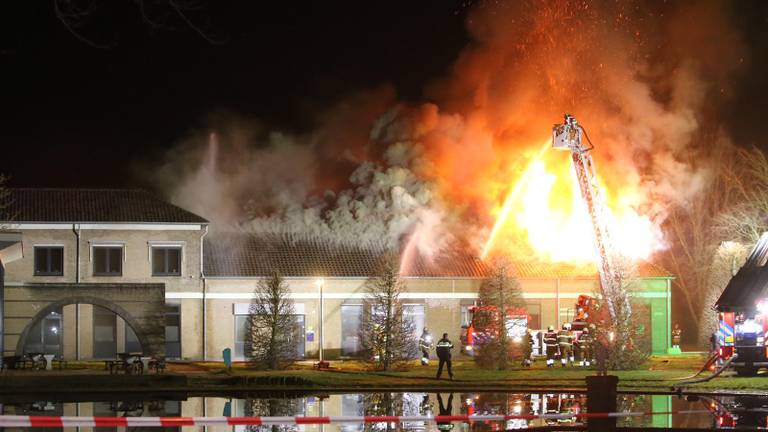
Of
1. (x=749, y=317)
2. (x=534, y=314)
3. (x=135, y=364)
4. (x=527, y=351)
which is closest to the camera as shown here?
(x=749, y=317)

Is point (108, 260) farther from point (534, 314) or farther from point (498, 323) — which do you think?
point (534, 314)

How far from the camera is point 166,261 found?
4519 centimetres

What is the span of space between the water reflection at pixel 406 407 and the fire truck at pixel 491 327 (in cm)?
970

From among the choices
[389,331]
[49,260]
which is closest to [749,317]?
[389,331]

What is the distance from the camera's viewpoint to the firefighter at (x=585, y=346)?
37.7m

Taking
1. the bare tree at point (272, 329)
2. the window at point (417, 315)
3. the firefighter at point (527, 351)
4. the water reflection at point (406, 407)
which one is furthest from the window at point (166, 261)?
the water reflection at point (406, 407)

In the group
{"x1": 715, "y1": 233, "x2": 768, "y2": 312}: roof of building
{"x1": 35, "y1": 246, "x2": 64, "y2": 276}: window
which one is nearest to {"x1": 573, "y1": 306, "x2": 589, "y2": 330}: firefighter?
{"x1": 715, "y1": 233, "x2": 768, "y2": 312}: roof of building

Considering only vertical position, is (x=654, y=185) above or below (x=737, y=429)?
above

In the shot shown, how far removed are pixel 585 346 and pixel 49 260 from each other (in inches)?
916

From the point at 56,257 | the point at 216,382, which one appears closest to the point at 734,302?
the point at 216,382

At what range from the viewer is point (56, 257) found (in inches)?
1761

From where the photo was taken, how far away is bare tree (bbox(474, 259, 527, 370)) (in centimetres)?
3762

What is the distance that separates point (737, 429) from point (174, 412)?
39.8 ft

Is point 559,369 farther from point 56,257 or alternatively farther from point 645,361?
point 56,257
